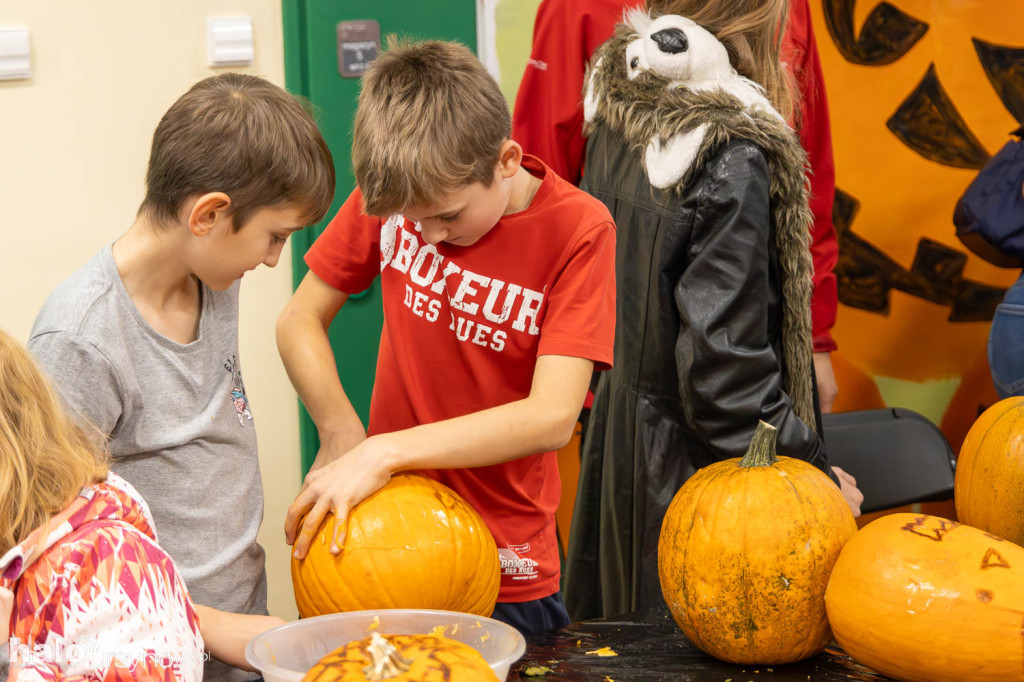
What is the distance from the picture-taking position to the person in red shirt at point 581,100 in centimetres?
242

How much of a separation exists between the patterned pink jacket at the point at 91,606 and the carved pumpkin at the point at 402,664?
166 mm

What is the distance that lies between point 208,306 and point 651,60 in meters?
0.93

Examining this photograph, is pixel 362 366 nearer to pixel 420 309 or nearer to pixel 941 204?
pixel 420 309

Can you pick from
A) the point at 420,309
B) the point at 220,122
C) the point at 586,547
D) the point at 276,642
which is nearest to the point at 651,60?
the point at 420,309

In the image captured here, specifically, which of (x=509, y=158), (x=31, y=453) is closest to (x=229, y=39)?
(x=509, y=158)

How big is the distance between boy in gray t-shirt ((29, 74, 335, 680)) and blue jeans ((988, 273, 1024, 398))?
5.34 feet

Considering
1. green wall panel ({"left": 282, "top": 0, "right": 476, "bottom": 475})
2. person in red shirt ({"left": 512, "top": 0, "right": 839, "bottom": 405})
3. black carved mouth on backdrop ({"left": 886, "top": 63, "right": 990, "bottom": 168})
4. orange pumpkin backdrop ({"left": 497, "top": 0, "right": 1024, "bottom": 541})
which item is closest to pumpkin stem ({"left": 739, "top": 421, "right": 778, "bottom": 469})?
person in red shirt ({"left": 512, "top": 0, "right": 839, "bottom": 405})

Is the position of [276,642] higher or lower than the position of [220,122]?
lower

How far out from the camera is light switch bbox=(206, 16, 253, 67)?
259 centimetres

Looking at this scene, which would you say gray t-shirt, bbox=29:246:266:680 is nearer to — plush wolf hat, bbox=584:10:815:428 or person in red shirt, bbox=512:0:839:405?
plush wolf hat, bbox=584:10:815:428

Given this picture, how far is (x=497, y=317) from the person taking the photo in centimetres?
141

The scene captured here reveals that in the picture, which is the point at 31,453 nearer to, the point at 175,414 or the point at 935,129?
the point at 175,414

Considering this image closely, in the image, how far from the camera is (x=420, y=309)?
146 centimetres

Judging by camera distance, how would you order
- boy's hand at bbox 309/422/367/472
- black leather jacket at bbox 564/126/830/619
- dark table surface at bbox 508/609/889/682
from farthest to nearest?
1. black leather jacket at bbox 564/126/830/619
2. boy's hand at bbox 309/422/367/472
3. dark table surface at bbox 508/609/889/682
